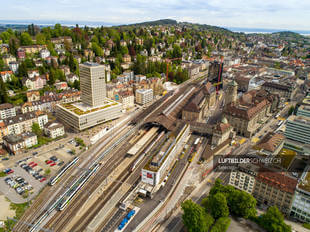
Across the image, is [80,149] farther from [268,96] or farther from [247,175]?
[268,96]

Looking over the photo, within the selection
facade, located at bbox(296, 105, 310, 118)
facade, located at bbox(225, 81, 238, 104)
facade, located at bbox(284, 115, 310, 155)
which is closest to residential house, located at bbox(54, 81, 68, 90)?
facade, located at bbox(225, 81, 238, 104)

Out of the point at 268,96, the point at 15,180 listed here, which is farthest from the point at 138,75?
the point at 15,180

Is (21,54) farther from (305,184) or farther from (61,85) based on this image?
(305,184)

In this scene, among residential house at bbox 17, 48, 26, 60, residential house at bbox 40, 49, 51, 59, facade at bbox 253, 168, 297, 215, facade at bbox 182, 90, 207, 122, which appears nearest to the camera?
facade at bbox 253, 168, 297, 215

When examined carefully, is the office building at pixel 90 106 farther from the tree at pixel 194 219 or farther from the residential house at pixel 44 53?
the residential house at pixel 44 53

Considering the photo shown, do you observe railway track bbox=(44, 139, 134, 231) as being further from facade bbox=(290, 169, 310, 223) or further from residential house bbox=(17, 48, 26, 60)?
residential house bbox=(17, 48, 26, 60)
